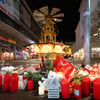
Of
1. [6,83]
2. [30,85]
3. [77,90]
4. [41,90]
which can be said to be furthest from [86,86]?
[6,83]

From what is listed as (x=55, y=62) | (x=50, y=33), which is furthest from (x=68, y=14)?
(x=55, y=62)

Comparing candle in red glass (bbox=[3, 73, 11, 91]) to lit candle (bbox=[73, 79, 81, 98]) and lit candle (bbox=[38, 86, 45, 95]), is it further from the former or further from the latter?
lit candle (bbox=[73, 79, 81, 98])

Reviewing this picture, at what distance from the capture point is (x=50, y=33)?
→ 7.89 meters

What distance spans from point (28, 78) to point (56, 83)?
0.50 m

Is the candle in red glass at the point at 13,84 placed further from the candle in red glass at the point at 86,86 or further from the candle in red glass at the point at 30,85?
the candle in red glass at the point at 86,86

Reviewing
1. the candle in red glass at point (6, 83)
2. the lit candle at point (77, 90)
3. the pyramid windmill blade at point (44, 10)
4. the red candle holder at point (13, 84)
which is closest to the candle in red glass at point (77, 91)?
the lit candle at point (77, 90)

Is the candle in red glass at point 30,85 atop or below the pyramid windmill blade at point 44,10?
below

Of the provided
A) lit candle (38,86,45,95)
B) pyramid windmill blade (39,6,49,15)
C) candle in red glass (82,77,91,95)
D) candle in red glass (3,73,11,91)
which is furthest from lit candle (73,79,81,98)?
pyramid windmill blade (39,6,49,15)

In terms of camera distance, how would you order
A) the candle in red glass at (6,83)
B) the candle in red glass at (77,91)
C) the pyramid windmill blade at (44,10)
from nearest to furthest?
the candle in red glass at (77,91) → the candle in red glass at (6,83) → the pyramid windmill blade at (44,10)

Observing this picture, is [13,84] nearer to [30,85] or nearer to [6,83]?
[6,83]

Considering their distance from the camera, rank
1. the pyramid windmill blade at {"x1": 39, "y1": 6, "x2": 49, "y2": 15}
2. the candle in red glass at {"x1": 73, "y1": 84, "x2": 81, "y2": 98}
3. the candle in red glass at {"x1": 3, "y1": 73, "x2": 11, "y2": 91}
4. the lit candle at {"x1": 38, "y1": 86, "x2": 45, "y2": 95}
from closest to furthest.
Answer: the candle in red glass at {"x1": 73, "y1": 84, "x2": 81, "y2": 98}, the lit candle at {"x1": 38, "y1": 86, "x2": 45, "y2": 95}, the candle in red glass at {"x1": 3, "y1": 73, "x2": 11, "y2": 91}, the pyramid windmill blade at {"x1": 39, "y1": 6, "x2": 49, "y2": 15}

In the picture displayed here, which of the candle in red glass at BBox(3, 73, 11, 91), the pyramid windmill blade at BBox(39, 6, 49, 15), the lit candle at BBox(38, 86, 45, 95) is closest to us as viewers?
the lit candle at BBox(38, 86, 45, 95)

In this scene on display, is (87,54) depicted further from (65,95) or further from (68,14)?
(68,14)

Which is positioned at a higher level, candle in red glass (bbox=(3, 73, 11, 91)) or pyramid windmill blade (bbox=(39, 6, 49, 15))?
pyramid windmill blade (bbox=(39, 6, 49, 15))
